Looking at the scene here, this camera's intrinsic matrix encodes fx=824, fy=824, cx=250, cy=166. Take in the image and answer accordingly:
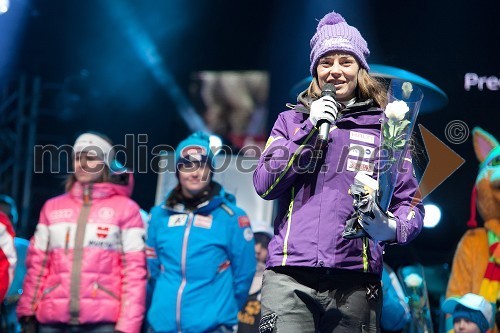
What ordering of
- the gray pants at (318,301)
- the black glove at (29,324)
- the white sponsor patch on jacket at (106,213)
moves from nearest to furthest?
the gray pants at (318,301)
the black glove at (29,324)
the white sponsor patch on jacket at (106,213)

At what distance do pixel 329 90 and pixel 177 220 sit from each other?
2214 mm

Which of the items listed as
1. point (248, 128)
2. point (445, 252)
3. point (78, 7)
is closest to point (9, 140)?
point (78, 7)

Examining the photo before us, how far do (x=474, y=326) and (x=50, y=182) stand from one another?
4.21 m

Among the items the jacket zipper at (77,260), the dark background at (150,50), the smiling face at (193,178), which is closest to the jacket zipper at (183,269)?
the smiling face at (193,178)

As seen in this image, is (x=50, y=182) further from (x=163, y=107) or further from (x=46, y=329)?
(x=46, y=329)

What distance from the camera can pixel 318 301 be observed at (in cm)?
277

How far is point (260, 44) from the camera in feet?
23.0

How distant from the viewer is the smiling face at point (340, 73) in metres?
3.01

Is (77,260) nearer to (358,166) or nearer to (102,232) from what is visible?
(102,232)
